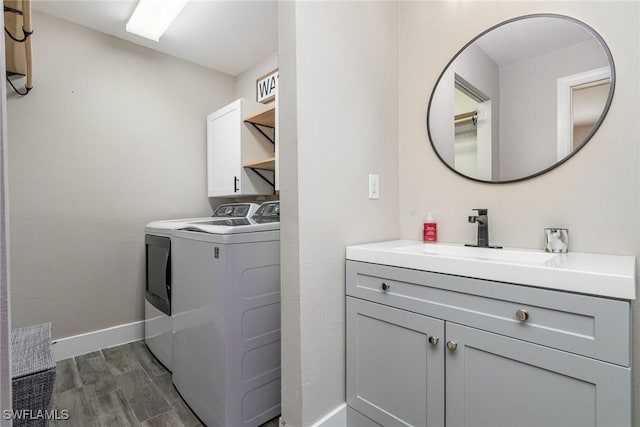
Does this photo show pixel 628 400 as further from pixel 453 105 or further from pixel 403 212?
pixel 453 105

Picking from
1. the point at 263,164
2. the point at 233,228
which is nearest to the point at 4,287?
the point at 233,228

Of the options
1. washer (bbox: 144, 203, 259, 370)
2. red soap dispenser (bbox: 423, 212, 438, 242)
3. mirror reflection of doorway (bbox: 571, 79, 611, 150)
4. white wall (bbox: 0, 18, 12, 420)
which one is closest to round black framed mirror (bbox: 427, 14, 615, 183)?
mirror reflection of doorway (bbox: 571, 79, 611, 150)

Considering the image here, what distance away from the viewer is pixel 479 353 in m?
1.00

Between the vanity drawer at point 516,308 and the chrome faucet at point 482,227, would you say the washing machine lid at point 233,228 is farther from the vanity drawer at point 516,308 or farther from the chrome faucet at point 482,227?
the chrome faucet at point 482,227

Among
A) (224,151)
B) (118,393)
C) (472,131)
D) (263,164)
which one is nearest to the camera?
(472,131)

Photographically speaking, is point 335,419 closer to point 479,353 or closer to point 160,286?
point 479,353

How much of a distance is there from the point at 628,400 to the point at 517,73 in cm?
129

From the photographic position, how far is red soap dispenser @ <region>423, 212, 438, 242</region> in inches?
61.8

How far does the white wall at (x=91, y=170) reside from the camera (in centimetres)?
209

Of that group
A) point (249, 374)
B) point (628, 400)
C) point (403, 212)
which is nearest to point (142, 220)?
point (249, 374)

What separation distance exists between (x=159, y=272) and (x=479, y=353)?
1937mm

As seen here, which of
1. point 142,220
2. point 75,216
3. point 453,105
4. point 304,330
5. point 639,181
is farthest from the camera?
point 142,220

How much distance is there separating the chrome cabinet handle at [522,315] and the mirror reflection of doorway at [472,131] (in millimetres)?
719

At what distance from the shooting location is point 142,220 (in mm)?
2551
